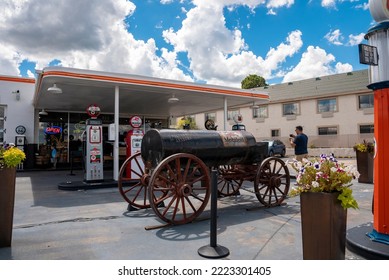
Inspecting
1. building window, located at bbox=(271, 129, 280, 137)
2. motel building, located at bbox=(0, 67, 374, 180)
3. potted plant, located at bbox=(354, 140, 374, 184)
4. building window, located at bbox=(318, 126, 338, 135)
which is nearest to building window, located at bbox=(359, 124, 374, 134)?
motel building, located at bbox=(0, 67, 374, 180)

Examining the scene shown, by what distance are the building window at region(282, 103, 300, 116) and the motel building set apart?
90 mm

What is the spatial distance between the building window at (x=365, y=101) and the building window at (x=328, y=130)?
2.60m

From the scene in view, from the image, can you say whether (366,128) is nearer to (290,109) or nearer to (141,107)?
(290,109)

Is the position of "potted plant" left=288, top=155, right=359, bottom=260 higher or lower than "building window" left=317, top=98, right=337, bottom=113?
lower

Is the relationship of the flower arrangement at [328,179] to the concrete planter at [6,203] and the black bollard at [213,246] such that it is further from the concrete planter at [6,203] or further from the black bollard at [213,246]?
the concrete planter at [6,203]

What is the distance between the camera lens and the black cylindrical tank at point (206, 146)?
17.6 ft

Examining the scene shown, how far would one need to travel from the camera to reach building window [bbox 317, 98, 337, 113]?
83.5 ft

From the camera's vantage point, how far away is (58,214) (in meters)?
5.61

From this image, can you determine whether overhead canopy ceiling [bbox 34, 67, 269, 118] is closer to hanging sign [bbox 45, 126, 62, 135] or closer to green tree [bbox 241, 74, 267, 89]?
hanging sign [bbox 45, 126, 62, 135]

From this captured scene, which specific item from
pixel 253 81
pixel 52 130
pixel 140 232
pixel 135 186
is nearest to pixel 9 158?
pixel 140 232

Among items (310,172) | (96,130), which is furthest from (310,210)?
(96,130)

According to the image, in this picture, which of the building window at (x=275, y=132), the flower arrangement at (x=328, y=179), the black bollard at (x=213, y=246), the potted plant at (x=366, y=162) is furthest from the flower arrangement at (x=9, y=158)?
the building window at (x=275, y=132)

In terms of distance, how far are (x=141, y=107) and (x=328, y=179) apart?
1317 centimetres

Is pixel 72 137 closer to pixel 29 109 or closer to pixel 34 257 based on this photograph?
pixel 29 109
